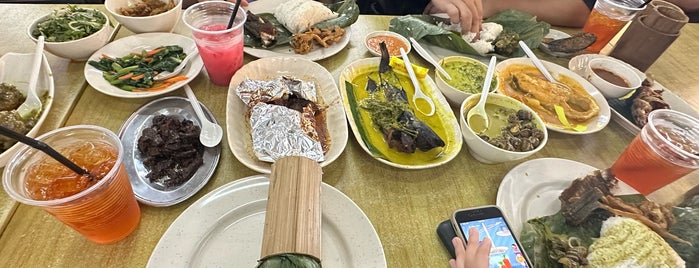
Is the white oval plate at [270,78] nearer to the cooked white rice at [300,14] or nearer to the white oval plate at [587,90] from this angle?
the cooked white rice at [300,14]

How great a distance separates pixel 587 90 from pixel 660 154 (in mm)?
570

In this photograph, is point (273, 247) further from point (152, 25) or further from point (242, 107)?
point (152, 25)

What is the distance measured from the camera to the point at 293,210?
0.92 m

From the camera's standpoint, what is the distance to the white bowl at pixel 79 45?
57.4 inches

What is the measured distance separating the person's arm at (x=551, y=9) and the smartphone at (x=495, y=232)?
1.55 m

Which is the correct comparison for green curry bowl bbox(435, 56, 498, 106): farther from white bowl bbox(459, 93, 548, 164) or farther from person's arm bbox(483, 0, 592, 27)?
person's arm bbox(483, 0, 592, 27)

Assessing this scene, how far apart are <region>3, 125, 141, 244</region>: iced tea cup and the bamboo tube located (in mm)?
403

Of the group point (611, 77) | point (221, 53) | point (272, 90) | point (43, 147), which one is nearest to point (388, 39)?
point (272, 90)

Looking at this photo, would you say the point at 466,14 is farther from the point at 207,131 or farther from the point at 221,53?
the point at 207,131

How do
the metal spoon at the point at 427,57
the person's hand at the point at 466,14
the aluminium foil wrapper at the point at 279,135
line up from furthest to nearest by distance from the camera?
the person's hand at the point at 466,14
the metal spoon at the point at 427,57
the aluminium foil wrapper at the point at 279,135

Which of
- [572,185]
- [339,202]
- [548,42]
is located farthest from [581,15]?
[339,202]

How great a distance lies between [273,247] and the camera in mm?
864

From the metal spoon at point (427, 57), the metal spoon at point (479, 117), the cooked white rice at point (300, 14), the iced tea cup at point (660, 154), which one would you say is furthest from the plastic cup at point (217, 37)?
the iced tea cup at point (660, 154)

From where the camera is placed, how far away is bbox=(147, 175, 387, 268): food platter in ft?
3.23
